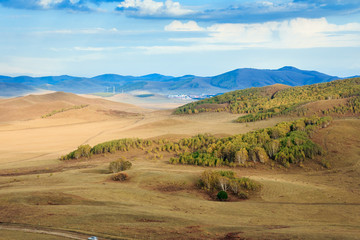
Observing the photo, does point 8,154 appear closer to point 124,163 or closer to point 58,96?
point 124,163

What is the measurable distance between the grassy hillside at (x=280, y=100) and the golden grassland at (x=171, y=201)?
2404 centimetres

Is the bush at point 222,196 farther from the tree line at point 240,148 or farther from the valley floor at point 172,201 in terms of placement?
the tree line at point 240,148

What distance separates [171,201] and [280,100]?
219ft

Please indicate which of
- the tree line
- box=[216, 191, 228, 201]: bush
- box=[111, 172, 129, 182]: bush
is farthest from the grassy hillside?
box=[216, 191, 228, 201]: bush

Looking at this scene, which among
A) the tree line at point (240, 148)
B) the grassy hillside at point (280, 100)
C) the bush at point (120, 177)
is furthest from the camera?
the grassy hillside at point (280, 100)

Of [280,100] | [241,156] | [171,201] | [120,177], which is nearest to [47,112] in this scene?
[280,100]

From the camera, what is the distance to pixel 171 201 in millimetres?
22516

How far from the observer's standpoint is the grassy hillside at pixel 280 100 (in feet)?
216

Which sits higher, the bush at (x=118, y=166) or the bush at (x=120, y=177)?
the bush at (x=118, y=166)

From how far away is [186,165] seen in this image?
1385 inches

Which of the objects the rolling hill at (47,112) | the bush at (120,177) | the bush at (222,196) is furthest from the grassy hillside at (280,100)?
the bush at (222,196)

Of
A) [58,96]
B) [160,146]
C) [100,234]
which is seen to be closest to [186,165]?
[160,146]

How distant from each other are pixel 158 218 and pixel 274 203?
27.8 feet

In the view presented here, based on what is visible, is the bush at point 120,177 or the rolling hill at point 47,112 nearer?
the bush at point 120,177
